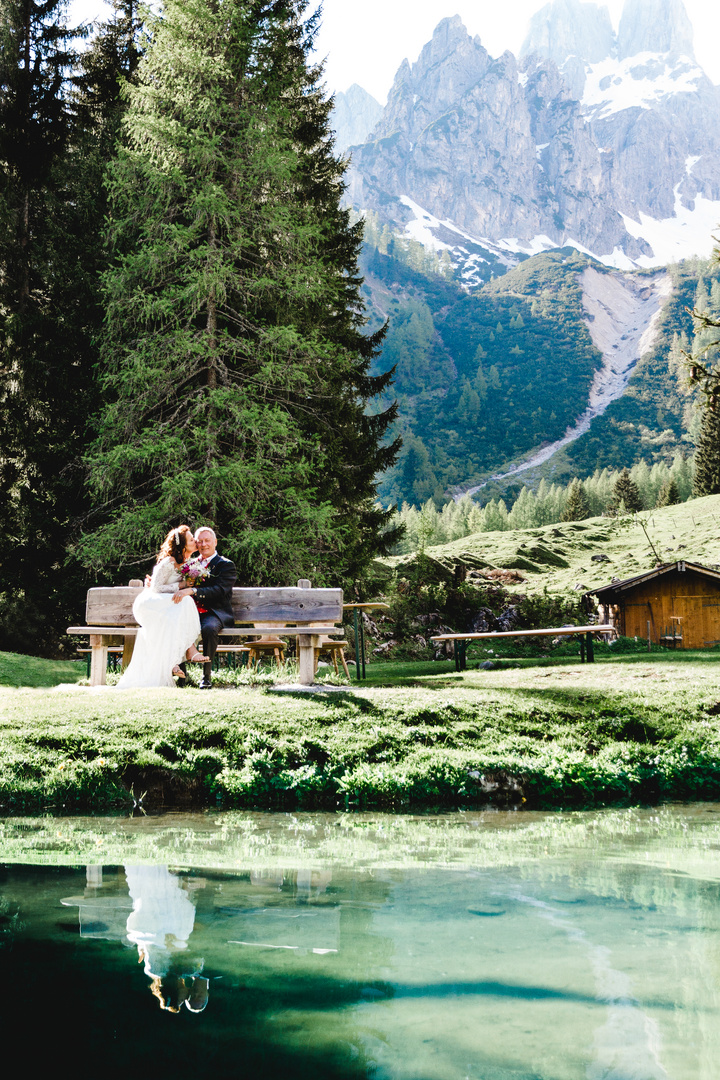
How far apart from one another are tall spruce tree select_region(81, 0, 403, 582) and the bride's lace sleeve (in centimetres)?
512

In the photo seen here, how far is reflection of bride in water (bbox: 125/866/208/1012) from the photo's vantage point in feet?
10.5

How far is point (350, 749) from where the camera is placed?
7.66 metres

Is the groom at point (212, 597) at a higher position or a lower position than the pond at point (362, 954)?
higher

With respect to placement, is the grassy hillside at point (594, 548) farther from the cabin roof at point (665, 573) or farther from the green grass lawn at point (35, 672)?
the green grass lawn at point (35, 672)

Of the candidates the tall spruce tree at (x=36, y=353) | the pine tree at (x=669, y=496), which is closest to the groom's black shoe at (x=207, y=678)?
the tall spruce tree at (x=36, y=353)

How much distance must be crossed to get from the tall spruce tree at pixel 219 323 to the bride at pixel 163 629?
5069 millimetres

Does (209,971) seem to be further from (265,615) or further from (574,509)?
(574,509)

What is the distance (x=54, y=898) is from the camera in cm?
436

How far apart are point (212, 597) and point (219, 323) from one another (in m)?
9.53

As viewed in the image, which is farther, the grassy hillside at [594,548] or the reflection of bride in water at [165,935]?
the grassy hillside at [594,548]

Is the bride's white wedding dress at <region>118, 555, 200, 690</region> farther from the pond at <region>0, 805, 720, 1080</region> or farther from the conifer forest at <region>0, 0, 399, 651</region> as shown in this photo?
the conifer forest at <region>0, 0, 399, 651</region>

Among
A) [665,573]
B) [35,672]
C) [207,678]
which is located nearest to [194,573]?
[207,678]

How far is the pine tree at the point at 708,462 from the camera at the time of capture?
261 feet

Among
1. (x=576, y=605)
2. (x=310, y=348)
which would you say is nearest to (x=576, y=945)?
(x=310, y=348)
